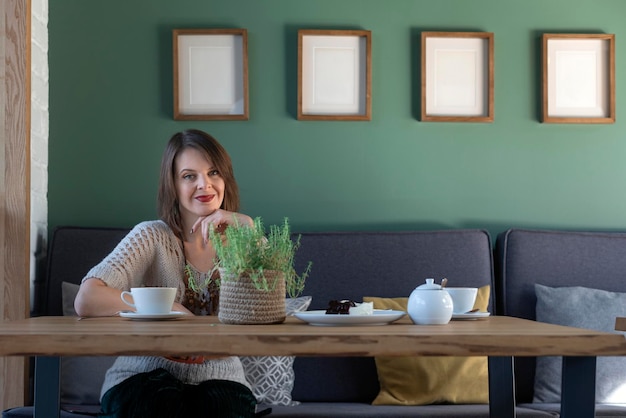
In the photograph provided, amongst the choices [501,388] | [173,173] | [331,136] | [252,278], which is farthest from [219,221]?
[331,136]

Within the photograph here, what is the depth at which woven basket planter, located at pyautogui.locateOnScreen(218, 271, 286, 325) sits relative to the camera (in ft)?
5.60

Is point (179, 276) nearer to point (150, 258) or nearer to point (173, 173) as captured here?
point (150, 258)

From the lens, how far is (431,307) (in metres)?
1.73

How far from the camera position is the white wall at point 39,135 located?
10.4ft

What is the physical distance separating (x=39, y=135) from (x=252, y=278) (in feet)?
6.00

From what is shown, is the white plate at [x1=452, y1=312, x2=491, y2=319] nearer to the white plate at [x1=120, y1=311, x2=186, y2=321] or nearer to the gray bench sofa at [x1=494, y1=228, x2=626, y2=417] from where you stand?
the white plate at [x1=120, y1=311, x2=186, y2=321]

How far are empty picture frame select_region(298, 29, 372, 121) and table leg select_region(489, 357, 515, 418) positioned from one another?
1.45m

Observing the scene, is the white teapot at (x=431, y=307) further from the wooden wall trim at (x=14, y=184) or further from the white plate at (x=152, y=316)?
the wooden wall trim at (x=14, y=184)

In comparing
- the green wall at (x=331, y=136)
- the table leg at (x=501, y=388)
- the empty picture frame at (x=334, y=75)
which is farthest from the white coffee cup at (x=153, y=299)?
the empty picture frame at (x=334, y=75)

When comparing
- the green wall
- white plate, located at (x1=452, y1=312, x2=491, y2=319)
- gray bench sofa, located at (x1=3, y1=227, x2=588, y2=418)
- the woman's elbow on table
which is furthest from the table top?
the green wall

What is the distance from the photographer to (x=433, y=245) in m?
3.12

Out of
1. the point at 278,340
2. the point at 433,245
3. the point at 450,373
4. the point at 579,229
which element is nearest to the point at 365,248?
the point at 433,245

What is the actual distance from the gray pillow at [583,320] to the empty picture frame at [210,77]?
132cm

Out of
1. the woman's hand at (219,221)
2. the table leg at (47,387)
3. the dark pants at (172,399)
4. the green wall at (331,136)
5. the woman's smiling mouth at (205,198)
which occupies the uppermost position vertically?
the green wall at (331,136)
